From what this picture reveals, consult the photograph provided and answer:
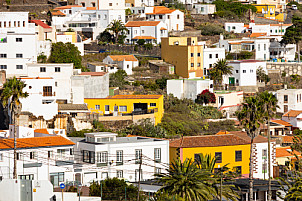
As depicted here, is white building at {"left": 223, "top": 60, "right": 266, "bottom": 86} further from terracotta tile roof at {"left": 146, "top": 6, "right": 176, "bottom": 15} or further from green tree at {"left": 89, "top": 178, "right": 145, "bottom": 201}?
green tree at {"left": 89, "top": 178, "right": 145, "bottom": 201}

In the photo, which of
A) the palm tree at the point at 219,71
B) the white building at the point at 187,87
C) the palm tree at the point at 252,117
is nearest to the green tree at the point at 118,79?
the white building at the point at 187,87

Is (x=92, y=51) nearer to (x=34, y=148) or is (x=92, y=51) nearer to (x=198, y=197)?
(x=34, y=148)

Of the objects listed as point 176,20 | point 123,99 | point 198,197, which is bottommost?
point 198,197

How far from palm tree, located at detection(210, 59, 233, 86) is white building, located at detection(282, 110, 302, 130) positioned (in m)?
8.12

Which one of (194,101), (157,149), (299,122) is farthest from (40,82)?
(299,122)

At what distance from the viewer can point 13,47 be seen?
253ft

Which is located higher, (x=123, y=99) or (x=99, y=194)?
(x=123, y=99)

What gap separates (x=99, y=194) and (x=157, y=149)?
33.6 ft

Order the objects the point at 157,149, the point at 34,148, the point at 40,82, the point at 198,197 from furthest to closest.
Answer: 1. the point at 40,82
2. the point at 157,149
3. the point at 34,148
4. the point at 198,197

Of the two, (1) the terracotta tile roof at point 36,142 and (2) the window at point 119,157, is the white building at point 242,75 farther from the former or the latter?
(1) the terracotta tile roof at point 36,142

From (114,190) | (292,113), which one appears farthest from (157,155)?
(292,113)

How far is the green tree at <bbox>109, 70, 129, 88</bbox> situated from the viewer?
8044cm

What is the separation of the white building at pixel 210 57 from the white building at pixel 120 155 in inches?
1285

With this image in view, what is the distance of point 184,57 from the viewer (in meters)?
87.8
